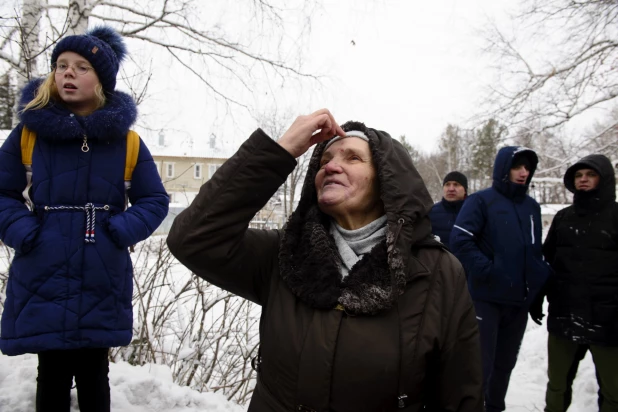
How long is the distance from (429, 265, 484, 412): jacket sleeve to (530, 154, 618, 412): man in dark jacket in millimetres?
2170

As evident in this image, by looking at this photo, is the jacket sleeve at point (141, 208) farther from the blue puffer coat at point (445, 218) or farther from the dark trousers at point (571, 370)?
the blue puffer coat at point (445, 218)

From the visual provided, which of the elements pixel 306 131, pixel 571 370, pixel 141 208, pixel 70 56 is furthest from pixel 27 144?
pixel 571 370

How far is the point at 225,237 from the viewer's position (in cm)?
145

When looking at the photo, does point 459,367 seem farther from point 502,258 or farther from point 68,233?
point 502,258

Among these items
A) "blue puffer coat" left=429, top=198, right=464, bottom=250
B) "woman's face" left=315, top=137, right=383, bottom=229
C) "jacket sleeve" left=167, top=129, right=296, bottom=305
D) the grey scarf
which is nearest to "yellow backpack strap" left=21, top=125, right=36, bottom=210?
"jacket sleeve" left=167, top=129, right=296, bottom=305

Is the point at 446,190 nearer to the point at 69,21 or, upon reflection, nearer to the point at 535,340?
the point at 535,340

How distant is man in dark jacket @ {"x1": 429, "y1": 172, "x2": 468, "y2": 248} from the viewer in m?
5.07

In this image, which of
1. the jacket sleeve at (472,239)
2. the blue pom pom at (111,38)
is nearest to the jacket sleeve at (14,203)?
the blue pom pom at (111,38)

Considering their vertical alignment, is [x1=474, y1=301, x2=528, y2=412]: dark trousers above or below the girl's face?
below

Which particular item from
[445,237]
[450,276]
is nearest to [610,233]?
[445,237]

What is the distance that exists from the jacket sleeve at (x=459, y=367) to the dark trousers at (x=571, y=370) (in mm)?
2249

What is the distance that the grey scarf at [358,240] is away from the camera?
5.34 feet

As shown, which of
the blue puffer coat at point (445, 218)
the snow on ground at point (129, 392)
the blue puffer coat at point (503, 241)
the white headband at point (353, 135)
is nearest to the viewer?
the white headband at point (353, 135)

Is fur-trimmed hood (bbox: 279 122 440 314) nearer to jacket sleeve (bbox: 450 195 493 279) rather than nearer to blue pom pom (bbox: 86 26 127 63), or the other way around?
blue pom pom (bbox: 86 26 127 63)
